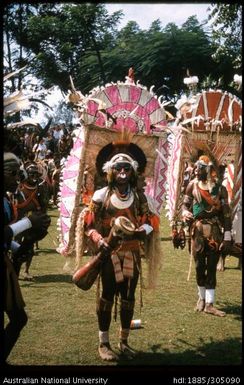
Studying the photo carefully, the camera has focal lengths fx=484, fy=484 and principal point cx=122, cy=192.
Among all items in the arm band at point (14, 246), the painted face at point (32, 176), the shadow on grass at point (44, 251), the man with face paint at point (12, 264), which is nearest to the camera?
the man with face paint at point (12, 264)

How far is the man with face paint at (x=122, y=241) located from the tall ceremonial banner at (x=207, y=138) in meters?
1.23

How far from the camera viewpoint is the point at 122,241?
15.9ft

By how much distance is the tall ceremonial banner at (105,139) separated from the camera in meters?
5.53

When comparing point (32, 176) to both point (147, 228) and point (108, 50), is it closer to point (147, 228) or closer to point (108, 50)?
point (147, 228)

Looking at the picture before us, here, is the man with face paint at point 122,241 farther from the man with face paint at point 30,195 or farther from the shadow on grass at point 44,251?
the shadow on grass at point 44,251

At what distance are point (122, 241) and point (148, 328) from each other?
1.42 meters

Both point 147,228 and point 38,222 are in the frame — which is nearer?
point 38,222

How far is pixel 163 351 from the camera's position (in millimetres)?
5035

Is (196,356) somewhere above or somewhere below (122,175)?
below

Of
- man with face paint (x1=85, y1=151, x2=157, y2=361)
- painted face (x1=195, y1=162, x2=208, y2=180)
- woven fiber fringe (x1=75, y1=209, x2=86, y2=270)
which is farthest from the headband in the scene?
painted face (x1=195, y1=162, x2=208, y2=180)

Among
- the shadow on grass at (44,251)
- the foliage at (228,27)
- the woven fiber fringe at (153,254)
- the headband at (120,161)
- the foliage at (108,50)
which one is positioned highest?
the foliage at (108,50)

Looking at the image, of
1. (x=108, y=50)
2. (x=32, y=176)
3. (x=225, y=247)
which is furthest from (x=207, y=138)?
(x=108, y=50)

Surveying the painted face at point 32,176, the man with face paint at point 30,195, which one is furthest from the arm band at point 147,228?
the painted face at point 32,176

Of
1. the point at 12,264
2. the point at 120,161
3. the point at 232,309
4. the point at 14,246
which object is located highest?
the point at 120,161
